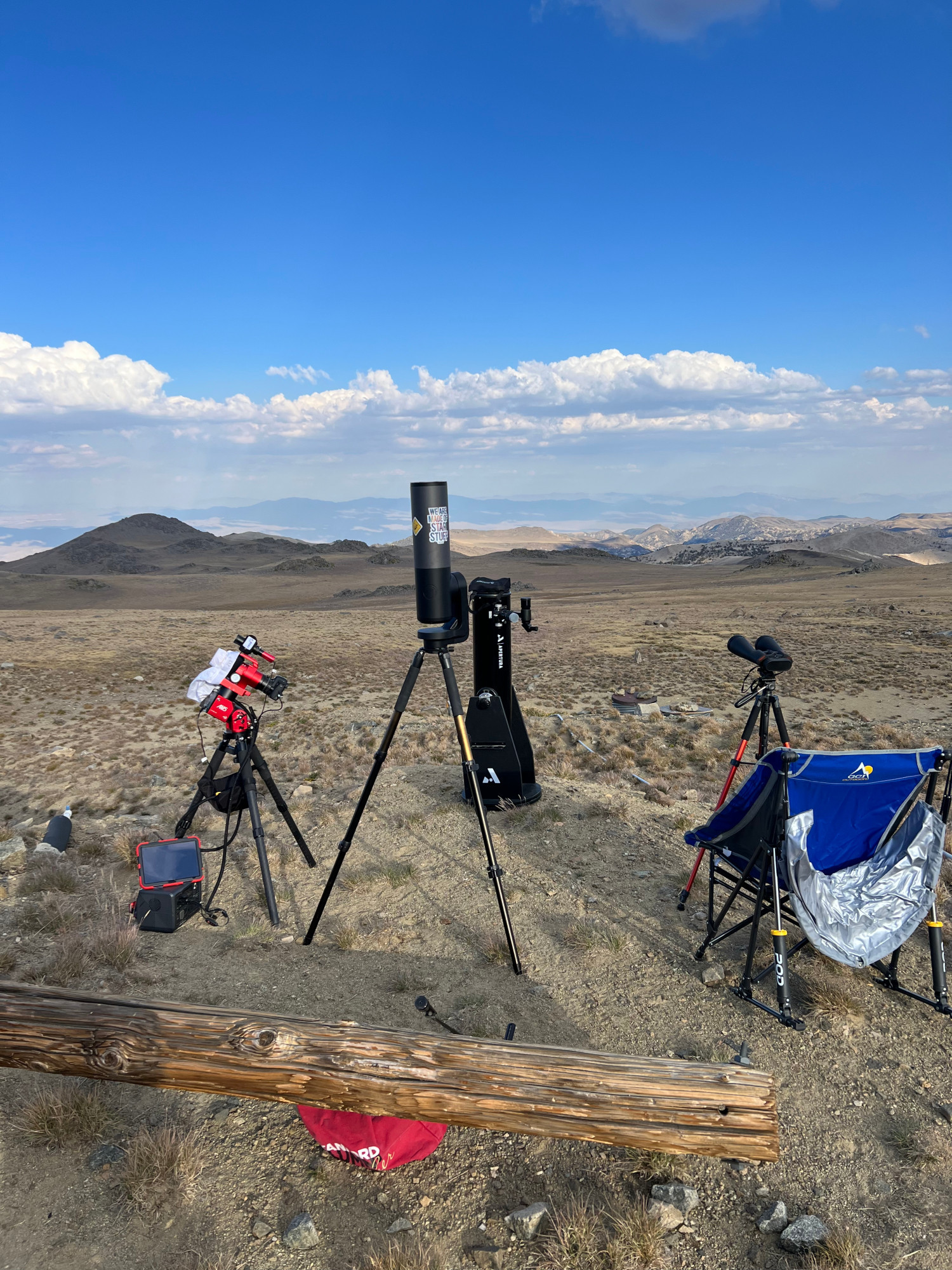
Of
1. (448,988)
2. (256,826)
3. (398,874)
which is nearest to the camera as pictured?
(448,988)

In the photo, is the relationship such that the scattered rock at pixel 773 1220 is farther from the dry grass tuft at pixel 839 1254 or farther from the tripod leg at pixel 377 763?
the tripod leg at pixel 377 763

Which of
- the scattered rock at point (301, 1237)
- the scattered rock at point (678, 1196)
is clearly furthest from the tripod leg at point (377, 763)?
the scattered rock at point (678, 1196)

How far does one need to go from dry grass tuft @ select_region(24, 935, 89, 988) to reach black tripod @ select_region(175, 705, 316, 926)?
3.07 ft

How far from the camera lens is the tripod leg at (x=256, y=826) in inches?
215

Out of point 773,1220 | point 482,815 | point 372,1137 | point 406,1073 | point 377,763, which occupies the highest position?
point 377,763

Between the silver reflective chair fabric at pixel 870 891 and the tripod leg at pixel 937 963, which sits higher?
the silver reflective chair fabric at pixel 870 891

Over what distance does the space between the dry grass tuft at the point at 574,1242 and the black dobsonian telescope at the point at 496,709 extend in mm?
4522

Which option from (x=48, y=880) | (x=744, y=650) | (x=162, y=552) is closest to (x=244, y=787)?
(x=48, y=880)

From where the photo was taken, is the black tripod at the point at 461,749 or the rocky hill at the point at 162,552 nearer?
the black tripod at the point at 461,749

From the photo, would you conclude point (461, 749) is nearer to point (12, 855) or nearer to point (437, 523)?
point (437, 523)

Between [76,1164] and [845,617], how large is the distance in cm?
3423

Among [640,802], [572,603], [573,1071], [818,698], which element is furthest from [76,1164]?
[572,603]

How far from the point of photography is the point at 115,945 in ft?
16.2

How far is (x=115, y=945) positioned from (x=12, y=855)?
2734mm
